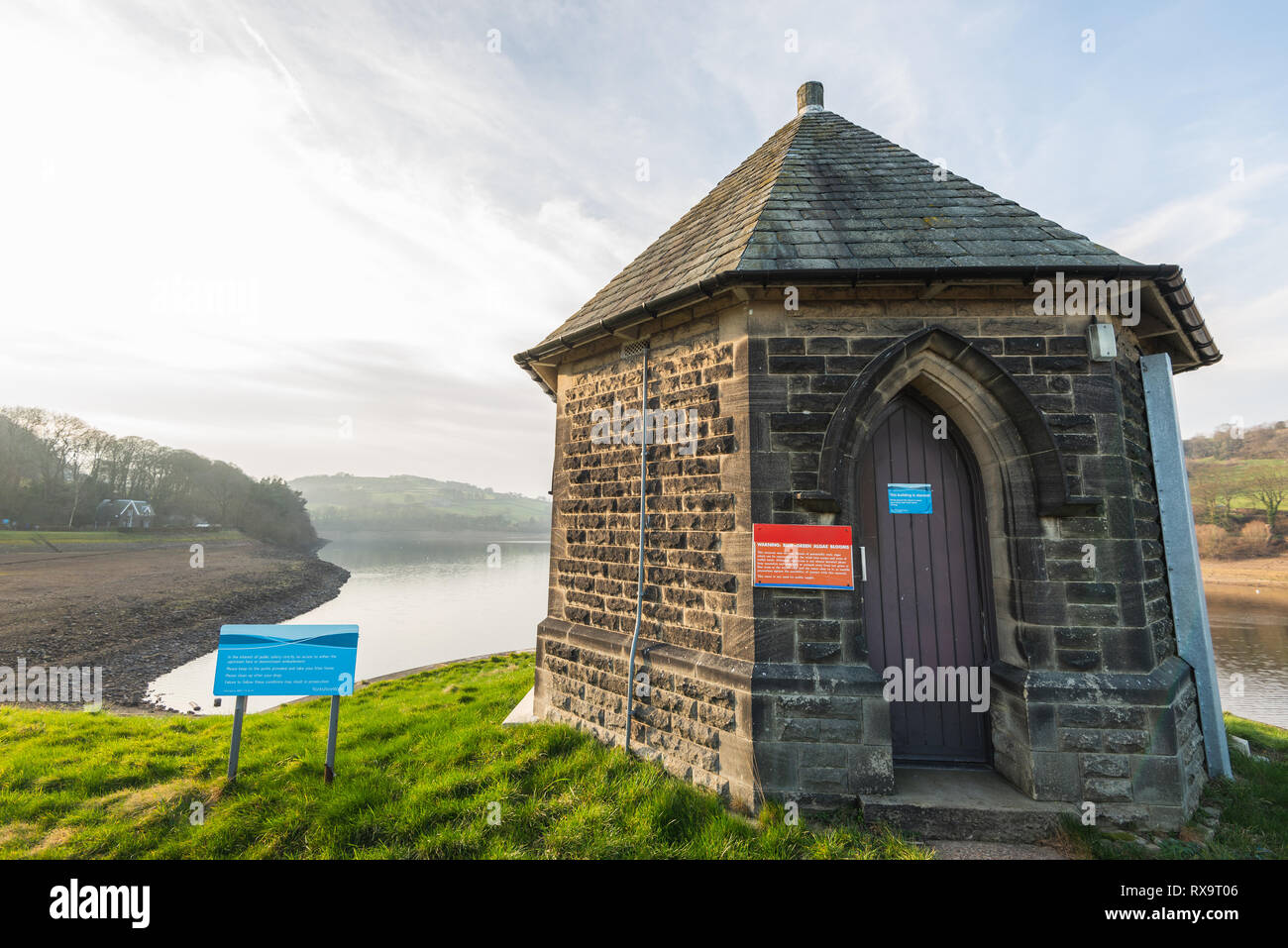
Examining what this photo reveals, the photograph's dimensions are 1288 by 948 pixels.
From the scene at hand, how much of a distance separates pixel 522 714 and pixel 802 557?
12.4ft

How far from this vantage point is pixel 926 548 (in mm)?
4277

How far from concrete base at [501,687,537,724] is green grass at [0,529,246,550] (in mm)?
43246

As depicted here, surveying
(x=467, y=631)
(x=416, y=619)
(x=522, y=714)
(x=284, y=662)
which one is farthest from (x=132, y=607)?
(x=522, y=714)

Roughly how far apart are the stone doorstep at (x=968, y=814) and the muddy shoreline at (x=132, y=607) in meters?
13.0

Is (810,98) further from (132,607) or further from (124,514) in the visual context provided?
(124,514)

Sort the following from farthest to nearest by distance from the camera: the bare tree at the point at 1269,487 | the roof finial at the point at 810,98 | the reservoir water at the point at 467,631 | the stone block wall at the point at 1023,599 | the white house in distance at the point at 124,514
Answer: the white house in distance at the point at 124,514
the bare tree at the point at 1269,487
the reservoir water at the point at 467,631
the roof finial at the point at 810,98
the stone block wall at the point at 1023,599

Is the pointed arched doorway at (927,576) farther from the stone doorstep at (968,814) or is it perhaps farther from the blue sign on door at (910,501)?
the stone doorstep at (968,814)

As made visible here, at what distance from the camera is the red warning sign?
12.6ft

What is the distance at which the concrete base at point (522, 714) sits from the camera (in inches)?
213

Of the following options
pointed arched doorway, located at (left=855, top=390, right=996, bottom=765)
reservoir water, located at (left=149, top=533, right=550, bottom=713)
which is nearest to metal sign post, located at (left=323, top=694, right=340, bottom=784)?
pointed arched doorway, located at (left=855, top=390, right=996, bottom=765)

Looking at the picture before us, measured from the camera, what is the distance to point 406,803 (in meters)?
3.54

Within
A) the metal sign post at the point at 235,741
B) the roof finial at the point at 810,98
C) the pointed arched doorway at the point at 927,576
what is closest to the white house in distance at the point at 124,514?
the metal sign post at the point at 235,741

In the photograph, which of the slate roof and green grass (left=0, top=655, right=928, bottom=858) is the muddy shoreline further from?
the slate roof

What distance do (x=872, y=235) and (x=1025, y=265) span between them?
3.86ft
